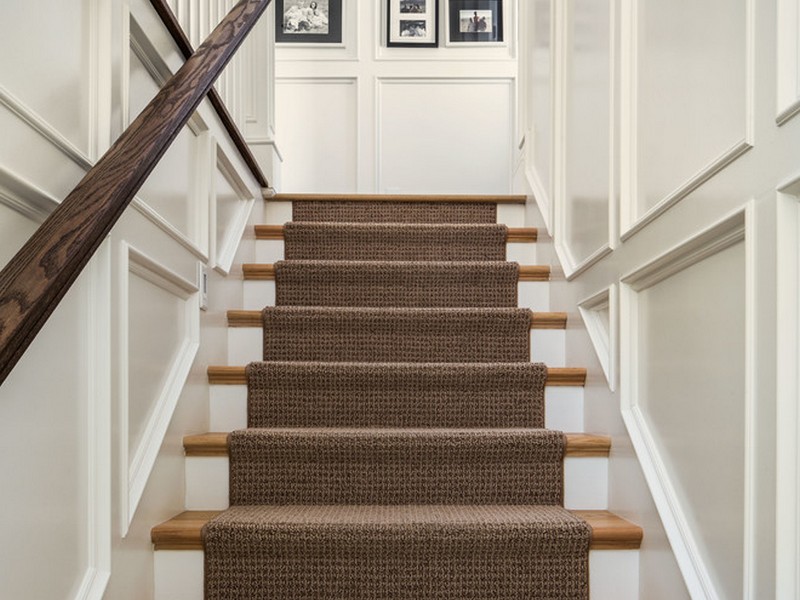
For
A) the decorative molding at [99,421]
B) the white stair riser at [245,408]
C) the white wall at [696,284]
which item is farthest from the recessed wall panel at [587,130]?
the decorative molding at [99,421]

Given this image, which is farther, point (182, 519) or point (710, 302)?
point (182, 519)

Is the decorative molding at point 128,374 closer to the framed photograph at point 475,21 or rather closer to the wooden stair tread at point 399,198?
the wooden stair tread at point 399,198

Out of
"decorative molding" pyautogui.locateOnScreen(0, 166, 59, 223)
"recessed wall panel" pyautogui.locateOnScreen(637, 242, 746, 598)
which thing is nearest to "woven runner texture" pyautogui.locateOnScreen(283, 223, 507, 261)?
"recessed wall panel" pyautogui.locateOnScreen(637, 242, 746, 598)

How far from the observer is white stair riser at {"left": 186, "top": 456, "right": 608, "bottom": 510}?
196cm

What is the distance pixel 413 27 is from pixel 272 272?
2424 millimetres

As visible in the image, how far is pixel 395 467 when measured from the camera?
1.97 m

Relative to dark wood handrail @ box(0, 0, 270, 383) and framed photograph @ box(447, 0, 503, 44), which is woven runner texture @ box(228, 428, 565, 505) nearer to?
dark wood handrail @ box(0, 0, 270, 383)

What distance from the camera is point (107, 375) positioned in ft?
4.66

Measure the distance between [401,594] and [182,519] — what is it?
0.50m

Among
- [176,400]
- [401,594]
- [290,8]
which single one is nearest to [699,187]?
[401,594]

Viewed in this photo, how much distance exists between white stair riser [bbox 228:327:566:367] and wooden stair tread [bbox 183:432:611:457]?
52 centimetres

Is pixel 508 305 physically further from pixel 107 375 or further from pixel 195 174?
pixel 107 375

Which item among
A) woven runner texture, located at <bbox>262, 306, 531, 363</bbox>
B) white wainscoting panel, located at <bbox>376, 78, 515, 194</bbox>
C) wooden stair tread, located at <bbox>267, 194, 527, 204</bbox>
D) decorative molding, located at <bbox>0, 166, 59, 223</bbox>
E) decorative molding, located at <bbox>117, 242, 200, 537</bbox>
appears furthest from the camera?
white wainscoting panel, located at <bbox>376, 78, 515, 194</bbox>

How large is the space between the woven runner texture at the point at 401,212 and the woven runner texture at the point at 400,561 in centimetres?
174
